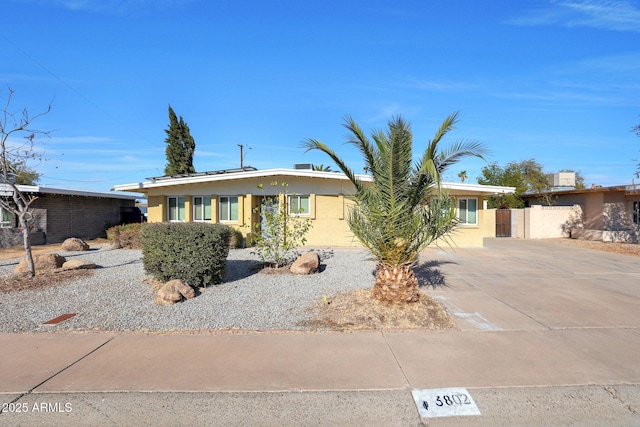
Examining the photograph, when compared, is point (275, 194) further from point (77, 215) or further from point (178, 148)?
point (178, 148)

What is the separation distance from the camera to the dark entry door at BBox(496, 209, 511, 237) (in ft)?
80.0

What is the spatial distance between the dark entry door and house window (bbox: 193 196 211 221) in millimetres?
17913

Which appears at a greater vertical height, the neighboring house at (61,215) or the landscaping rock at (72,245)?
the neighboring house at (61,215)

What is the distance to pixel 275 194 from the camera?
53.6 feet

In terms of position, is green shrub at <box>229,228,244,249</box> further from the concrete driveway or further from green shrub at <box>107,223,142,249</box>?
the concrete driveway

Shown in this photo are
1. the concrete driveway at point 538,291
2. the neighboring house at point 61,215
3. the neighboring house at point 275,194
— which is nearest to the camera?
the concrete driveway at point 538,291

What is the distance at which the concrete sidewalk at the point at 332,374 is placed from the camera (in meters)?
3.35

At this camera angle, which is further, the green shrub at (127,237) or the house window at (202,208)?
the house window at (202,208)

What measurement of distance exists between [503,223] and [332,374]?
23547mm

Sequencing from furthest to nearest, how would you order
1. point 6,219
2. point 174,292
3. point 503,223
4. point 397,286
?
point 503,223
point 6,219
point 174,292
point 397,286

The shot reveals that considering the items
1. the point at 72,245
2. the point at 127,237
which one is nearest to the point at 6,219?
the point at 72,245

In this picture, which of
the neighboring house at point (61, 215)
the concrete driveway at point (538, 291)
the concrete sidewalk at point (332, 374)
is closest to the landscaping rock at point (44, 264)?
the concrete sidewalk at point (332, 374)

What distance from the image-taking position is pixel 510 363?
4.37 m

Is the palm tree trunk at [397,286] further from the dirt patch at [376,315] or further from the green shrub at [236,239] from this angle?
the green shrub at [236,239]
